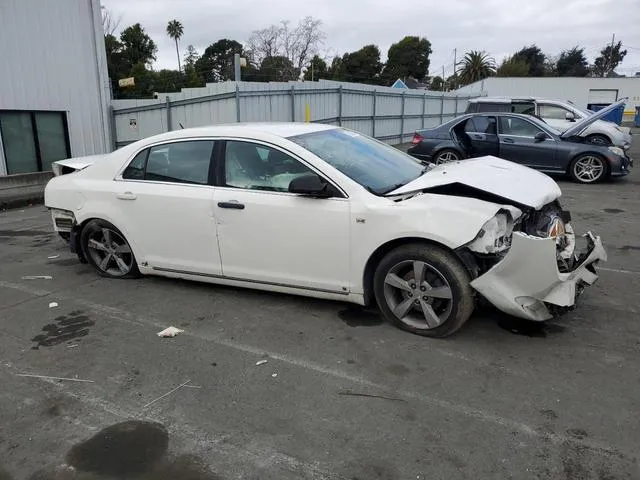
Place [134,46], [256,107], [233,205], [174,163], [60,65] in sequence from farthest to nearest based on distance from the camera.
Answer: [134,46], [256,107], [60,65], [174,163], [233,205]

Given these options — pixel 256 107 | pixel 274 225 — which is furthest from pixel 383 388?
pixel 256 107

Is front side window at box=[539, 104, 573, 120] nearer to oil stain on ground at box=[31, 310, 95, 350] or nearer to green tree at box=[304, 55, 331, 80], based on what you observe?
oil stain on ground at box=[31, 310, 95, 350]

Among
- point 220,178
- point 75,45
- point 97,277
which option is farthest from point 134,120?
point 220,178

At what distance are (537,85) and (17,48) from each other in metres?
53.2

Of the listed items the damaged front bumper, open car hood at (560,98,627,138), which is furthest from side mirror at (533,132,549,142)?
the damaged front bumper

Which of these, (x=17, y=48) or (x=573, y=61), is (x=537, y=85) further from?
(x=17, y=48)

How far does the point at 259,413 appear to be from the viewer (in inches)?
120

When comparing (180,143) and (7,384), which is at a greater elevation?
(180,143)

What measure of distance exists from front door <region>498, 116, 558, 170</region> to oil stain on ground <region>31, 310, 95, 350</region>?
982cm

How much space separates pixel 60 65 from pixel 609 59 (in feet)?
314

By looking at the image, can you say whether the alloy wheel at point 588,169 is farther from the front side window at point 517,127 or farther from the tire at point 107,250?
the tire at point 107,250

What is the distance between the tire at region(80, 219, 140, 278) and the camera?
5238 millimetres

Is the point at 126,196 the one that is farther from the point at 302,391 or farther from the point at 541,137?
the point at 541,137

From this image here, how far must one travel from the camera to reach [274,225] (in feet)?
13.9
